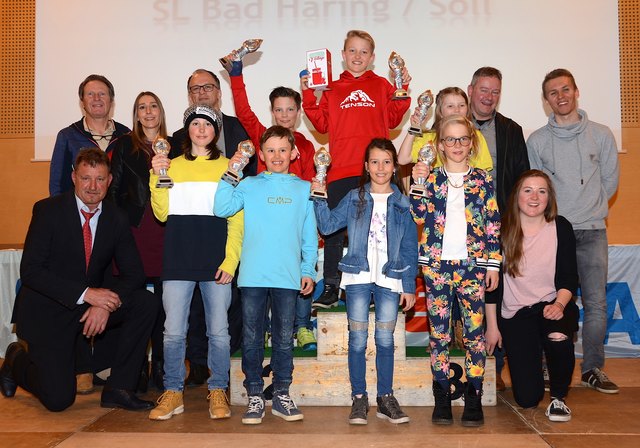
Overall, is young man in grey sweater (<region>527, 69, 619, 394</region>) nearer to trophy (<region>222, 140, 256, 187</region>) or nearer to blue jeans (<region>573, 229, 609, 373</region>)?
blue jeans (<region>573, 229, 609, 373</region>)

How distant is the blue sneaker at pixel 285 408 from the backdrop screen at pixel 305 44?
11.8 ft

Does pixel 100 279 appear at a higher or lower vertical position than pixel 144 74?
lower

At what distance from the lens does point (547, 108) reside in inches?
275

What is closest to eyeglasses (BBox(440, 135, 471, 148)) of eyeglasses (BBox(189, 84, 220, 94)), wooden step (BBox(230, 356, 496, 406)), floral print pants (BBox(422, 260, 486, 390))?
floral print pants (BBox(422, 260, 486, 390))

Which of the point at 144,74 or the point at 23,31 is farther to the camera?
the point at 23,31

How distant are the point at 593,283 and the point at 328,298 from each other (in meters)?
2.02

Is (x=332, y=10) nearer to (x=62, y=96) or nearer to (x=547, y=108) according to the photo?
(x=547, y=108)

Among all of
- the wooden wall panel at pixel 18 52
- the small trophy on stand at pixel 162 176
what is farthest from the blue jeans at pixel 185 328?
the wooden wall panel at pixel 18 52

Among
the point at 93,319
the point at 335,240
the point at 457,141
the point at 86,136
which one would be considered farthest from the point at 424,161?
the point at 86,136

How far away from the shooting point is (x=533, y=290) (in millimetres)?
4473

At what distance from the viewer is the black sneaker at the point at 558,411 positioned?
4074 millimetres

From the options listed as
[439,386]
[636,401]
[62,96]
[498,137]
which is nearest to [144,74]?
[62,96]

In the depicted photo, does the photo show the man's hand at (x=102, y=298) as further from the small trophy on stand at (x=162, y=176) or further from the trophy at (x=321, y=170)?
the trophy at (x=321, y=170)

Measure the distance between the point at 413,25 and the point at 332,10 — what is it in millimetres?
852
